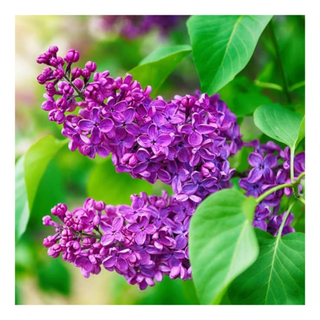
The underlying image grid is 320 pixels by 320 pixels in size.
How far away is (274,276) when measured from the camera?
0.84 m

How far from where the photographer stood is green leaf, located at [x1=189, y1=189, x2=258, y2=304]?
67 cm

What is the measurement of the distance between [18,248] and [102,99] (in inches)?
58.5

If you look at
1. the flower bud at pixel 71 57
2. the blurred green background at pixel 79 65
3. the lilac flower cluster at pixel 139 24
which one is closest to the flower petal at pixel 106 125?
the flower bud at pixel 71 57

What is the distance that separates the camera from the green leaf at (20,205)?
3.73 ft

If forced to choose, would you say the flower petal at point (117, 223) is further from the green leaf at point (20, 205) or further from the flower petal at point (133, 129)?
the green leaf at point (20, 205)

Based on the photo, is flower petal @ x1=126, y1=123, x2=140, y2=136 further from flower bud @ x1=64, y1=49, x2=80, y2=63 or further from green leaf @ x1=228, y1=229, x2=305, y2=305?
green leaf @ x1=228, y1=229, x2=305, y2=305

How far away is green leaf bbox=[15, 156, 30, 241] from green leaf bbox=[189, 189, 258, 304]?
21.3 inches

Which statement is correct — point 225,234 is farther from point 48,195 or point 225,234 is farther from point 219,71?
point 48,195

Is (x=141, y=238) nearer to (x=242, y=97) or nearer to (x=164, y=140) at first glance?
(x=164, y=140)

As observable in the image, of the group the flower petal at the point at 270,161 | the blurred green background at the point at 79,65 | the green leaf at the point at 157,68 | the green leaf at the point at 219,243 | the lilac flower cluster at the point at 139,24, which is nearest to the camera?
the green leaf at the point at 219,243

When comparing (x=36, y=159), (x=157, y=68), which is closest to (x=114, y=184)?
(x=36, y=159)

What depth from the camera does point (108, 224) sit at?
2.84ft

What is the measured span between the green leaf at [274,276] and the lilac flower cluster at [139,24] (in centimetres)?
145

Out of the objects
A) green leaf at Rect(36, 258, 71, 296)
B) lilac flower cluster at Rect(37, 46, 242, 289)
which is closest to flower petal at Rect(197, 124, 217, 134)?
lilac flower cluster at Rect(37, 46, 242, 289)
